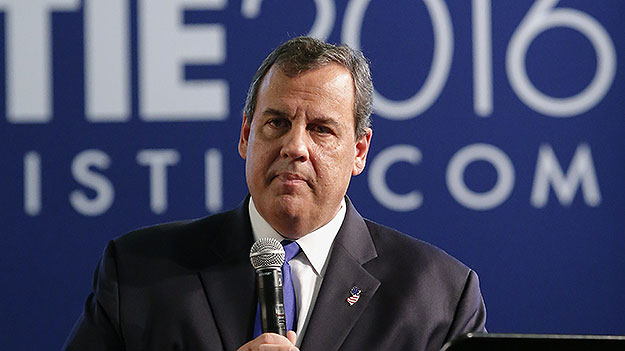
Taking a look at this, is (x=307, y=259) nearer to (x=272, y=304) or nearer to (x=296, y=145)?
(x=296, y=145)

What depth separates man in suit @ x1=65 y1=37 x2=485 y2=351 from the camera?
2342mm

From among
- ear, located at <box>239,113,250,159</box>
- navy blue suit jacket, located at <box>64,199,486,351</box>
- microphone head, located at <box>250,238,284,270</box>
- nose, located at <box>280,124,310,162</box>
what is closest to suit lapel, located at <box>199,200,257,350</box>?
navy blue suit jacket, located at <box>64,199,486,351</box>

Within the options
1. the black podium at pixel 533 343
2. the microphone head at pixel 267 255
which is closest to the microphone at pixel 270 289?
the microphone head at pixel 267 255

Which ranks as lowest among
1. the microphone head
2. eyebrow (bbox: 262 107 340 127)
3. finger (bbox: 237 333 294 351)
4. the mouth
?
finger (bbox: 237 333 294 351)

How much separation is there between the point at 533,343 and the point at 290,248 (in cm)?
112

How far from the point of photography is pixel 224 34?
12.1 ft

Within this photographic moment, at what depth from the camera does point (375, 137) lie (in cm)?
367

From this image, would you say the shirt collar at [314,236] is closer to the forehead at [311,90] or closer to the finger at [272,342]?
the forehead at [311,90]

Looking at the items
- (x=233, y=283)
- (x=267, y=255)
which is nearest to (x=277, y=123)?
(x=233, y=283)

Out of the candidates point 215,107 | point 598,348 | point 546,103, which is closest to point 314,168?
point 598,348

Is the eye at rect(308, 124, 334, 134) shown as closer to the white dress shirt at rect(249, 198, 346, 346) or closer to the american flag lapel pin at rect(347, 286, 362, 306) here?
the white dress shirt at rect(249, 198, 346, 346)

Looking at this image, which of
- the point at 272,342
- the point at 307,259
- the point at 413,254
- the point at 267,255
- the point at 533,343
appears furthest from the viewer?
the point at 413,254

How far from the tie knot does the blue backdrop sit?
121 cm

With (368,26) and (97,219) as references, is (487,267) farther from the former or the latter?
(97,219)
